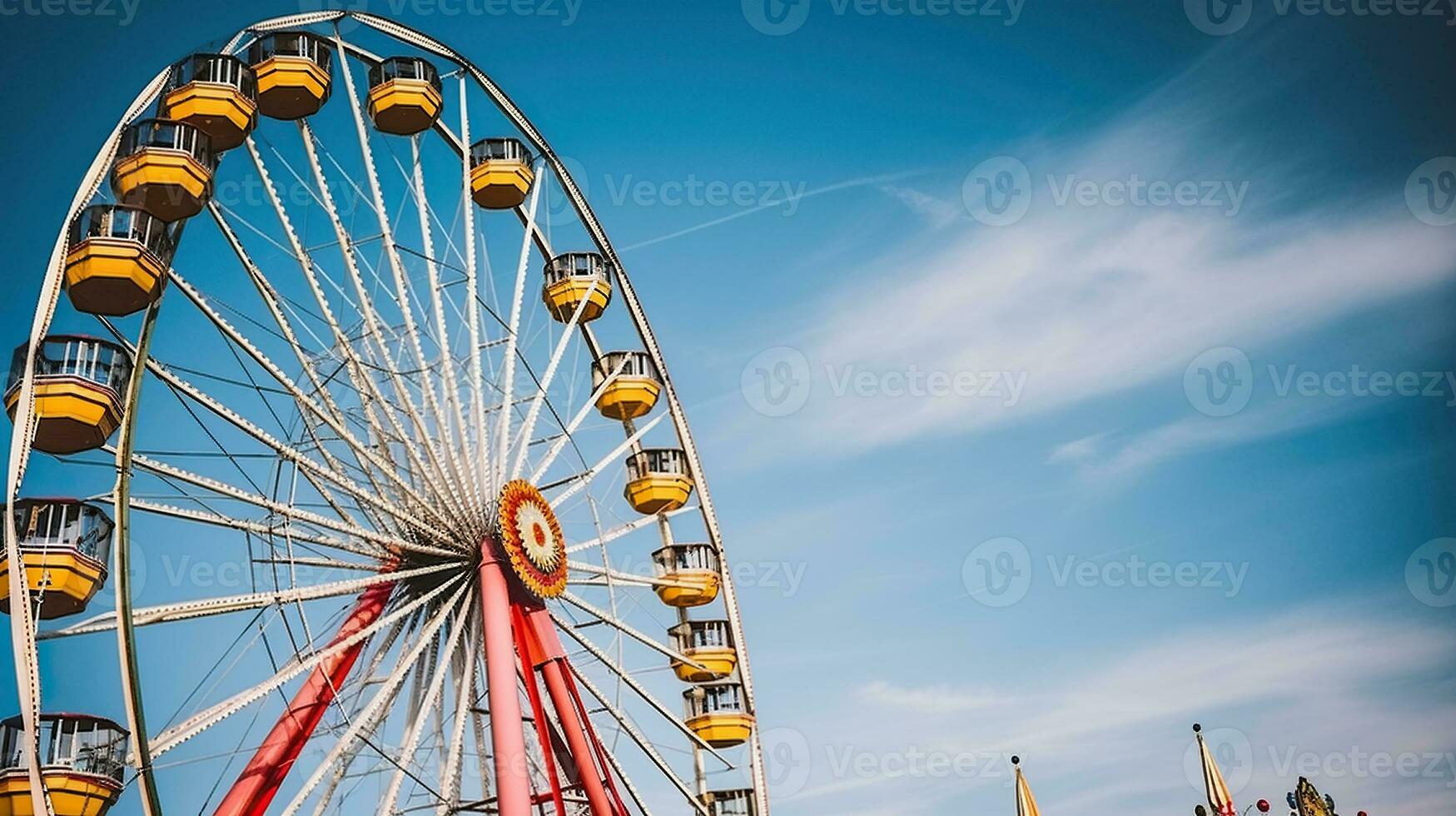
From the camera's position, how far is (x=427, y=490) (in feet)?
65.8

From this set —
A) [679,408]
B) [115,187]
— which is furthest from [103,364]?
[679,408]

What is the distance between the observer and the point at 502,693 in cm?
1877

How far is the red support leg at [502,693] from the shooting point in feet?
58.7

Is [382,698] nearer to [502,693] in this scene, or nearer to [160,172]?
[502,693]

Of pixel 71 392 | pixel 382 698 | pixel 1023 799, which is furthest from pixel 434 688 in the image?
pixel 1023 799

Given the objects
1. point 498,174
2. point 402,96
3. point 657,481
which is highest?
point 402,96

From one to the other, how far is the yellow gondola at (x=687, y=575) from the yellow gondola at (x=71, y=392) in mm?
10978

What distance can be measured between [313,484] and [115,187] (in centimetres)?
477

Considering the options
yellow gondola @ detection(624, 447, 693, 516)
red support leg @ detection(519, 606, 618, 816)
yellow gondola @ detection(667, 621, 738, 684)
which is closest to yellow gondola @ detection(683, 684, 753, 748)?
yellow gondola @ detection(667, 621, 738, 684)

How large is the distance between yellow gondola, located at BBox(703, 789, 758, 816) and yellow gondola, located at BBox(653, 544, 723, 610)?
349 cm

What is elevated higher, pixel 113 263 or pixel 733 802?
pixel 113 263

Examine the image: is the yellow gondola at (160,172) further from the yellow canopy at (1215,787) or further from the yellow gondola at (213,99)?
the yellow canopy at (1215,787)

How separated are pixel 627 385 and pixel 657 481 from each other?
1.94 m

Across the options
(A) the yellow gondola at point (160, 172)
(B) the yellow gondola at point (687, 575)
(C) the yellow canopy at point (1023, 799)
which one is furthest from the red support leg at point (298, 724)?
(C) the yellow canopy at point (1023, 799)
